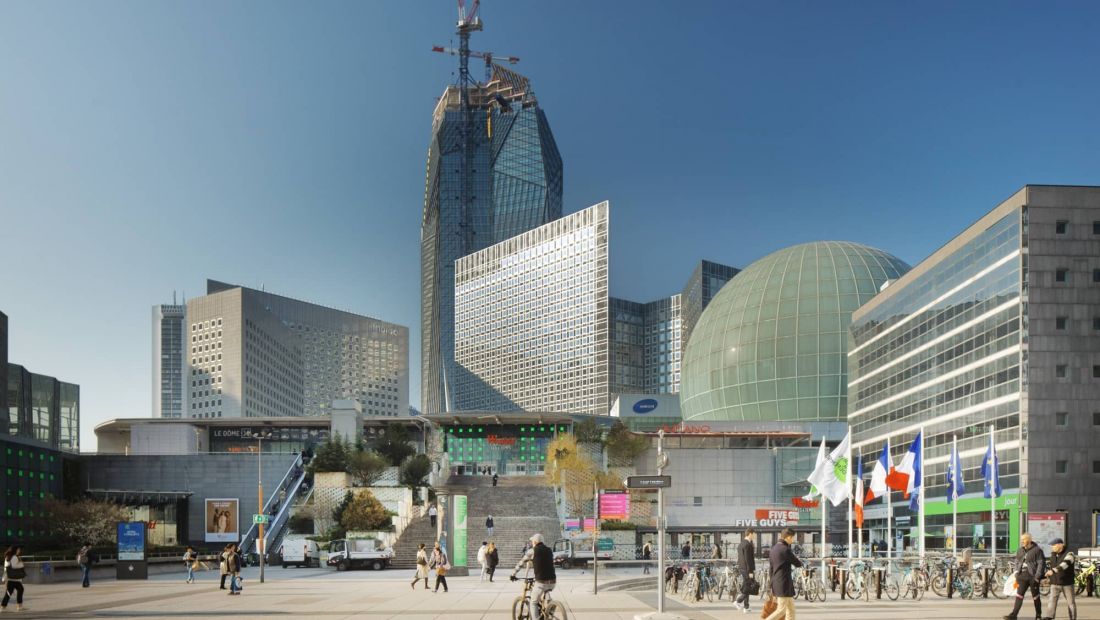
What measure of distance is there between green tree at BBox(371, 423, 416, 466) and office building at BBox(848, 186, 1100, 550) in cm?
5177

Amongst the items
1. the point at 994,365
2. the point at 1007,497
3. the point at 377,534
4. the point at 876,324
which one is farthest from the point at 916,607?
the point at 876,324

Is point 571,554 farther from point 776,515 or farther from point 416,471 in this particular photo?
point 416,471

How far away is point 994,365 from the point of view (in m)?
67.9

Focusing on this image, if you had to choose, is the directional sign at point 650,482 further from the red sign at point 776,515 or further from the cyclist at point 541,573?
the red sign at point 776,515

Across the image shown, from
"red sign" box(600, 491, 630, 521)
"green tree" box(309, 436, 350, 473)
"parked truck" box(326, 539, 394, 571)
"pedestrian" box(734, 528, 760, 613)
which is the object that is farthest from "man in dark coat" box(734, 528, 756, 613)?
"green tree" box(309, 436, 350, 473)

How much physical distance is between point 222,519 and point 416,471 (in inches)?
Answer: 677

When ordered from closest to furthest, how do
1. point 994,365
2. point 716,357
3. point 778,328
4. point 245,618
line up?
1. point 245,618
2. point 994,365
3. point 778,328
4. point 716,357

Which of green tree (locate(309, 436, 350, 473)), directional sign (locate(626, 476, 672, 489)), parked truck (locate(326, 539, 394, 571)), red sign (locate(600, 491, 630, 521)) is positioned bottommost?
parked truck (locate(326, 539, 394, 571))

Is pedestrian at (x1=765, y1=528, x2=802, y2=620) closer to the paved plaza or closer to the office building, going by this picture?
the paved plaza

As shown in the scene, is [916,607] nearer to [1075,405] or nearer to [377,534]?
[1075,405]

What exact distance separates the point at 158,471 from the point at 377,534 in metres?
37.1

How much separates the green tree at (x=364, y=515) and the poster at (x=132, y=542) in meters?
24.0

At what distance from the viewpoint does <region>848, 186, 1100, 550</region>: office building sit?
206 feet

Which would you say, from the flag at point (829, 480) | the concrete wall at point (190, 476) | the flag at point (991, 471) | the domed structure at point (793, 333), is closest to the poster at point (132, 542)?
the flag at point (829, 480)
